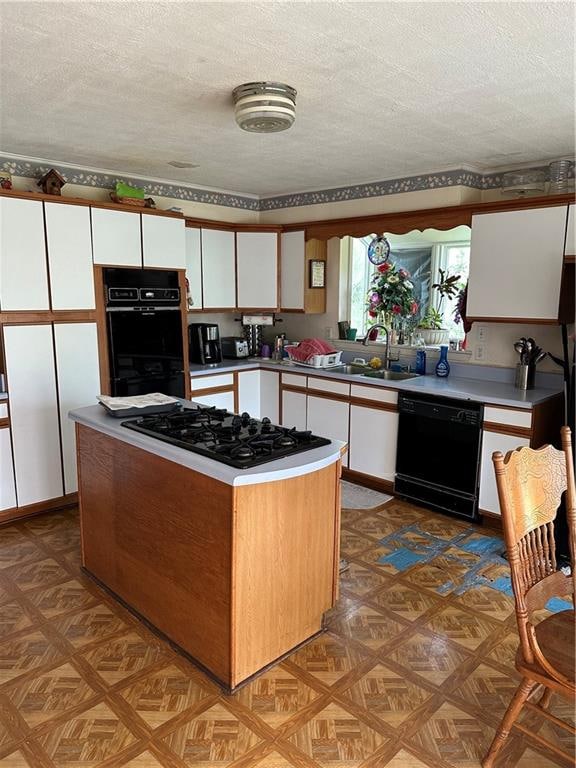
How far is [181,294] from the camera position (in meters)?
4.30

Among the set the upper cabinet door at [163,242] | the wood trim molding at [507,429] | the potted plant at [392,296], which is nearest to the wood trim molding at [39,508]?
the upper cabinet door at [163,242]

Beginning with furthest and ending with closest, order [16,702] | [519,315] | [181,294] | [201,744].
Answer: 1. [181,294]
2. [519,315]
3. [16,702]
4. [201,744]

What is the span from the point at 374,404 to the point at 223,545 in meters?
2.38

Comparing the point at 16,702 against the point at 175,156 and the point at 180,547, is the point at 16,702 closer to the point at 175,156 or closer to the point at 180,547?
the point at 180,547

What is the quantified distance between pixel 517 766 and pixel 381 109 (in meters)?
2.87

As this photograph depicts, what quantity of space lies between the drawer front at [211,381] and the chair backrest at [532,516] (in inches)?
128

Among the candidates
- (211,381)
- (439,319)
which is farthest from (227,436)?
(439,319)

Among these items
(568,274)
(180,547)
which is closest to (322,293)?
(568,274)

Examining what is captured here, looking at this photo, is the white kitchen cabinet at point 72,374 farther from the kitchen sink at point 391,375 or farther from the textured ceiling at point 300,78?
the kitchen sink at point 391,375

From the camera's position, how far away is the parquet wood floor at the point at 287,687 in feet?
6.12

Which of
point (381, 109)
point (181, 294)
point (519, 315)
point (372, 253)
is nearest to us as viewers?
point (381, 109)

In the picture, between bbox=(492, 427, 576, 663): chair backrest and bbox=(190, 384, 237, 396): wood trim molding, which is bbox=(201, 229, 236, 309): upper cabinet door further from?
bbox=(492, 427, 576, 663): chair backrest

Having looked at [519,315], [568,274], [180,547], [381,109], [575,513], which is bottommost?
[180,547]

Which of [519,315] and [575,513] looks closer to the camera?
[575,513]
